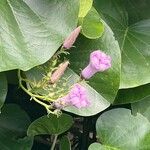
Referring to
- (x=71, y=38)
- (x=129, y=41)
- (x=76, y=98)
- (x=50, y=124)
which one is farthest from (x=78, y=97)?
(x=129, y=41)

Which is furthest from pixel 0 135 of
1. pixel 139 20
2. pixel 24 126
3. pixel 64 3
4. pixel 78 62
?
pixel 139 20

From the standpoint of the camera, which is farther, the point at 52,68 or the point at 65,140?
the point at 65,140

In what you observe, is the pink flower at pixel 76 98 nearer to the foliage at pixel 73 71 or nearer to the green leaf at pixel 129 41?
the foliage at pixel 73 71

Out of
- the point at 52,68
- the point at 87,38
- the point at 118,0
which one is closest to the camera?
the point at 52,68

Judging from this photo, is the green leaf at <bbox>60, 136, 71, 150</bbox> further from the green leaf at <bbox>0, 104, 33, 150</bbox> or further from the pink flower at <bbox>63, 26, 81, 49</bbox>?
the pink flower at <bbox>63, 26, 81, 49</bbox>

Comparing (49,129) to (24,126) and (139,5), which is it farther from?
(139,5)

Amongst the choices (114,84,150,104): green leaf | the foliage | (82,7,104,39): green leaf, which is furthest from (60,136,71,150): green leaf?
(82,7,104,39): green leaf

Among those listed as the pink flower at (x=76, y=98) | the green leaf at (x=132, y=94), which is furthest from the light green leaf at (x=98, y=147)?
the pink flower at (x=76, y=98)

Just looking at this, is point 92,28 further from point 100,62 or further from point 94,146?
point 94,146

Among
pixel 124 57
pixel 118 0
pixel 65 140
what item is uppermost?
pixel 118 0
